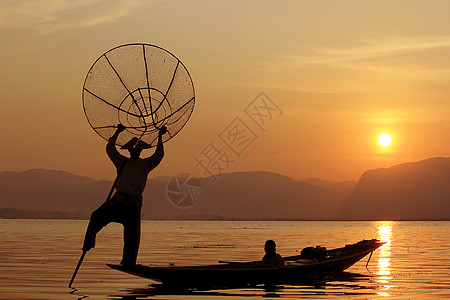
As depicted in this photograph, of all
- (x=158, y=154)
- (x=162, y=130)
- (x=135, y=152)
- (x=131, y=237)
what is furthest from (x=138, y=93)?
(x=131, y=237)

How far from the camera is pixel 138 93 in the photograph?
1872 centimetres

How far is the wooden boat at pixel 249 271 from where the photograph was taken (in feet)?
65.8

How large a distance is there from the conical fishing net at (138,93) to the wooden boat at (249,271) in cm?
356

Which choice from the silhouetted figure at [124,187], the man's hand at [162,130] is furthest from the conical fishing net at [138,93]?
the silhouetted figure at [124,187]

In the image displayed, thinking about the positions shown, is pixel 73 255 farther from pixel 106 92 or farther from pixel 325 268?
pixel 106 92

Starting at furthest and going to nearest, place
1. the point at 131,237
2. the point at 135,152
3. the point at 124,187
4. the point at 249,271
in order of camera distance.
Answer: the point at 249,271, the point at 131,237, the point at 135,152, the point at 124,187

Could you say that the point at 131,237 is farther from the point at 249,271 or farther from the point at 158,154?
the point at 249,271

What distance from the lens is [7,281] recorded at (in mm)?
22219

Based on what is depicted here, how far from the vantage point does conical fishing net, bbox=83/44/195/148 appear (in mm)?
18469

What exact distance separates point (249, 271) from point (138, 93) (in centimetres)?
630

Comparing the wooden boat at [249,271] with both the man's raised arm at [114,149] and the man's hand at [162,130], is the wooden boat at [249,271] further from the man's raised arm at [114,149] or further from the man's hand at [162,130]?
the man's hand at [162,130]

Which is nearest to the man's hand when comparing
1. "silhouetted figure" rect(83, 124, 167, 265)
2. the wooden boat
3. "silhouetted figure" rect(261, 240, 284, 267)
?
"silhouetted figure" rect(83, 124, 167, 265)

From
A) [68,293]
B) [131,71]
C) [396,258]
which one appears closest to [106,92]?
[131,71]

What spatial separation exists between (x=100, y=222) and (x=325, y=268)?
952 cm
